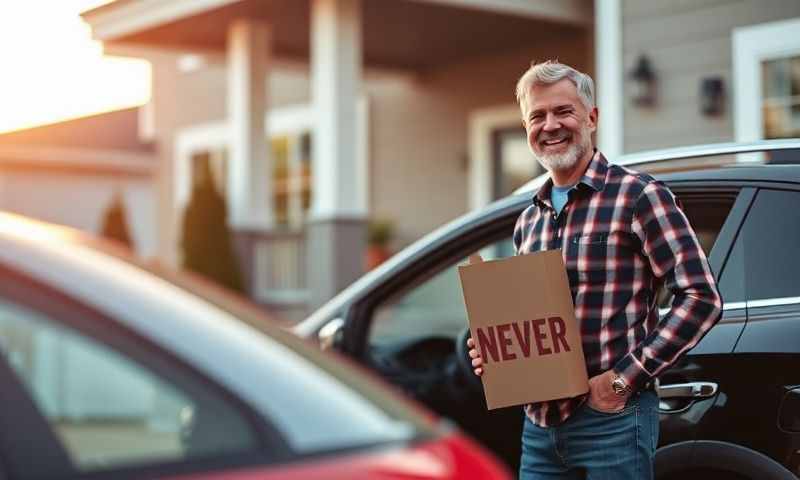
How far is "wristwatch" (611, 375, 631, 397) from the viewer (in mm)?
3037

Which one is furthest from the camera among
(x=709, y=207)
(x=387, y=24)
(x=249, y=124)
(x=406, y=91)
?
(x=406, y=91)

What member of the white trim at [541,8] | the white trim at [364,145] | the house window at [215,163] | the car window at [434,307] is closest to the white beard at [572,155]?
the car window at [434,307]

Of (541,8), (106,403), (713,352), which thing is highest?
(541,8)

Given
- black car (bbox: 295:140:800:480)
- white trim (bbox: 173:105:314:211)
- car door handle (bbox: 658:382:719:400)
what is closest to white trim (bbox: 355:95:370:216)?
white trim (bbox: 173:105:314:211)

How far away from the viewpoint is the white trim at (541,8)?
37.3 feet

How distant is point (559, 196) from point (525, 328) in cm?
37

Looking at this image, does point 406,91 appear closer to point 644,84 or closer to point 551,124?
point 644,84

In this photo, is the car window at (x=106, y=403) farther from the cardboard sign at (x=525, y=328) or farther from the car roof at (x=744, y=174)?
the car roof at (x=744, y=174)

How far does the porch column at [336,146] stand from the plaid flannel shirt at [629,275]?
827 centimetres

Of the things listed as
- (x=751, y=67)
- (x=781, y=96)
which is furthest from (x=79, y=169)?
(x=781, y=96)

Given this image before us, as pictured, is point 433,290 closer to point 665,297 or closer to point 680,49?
point 680,49

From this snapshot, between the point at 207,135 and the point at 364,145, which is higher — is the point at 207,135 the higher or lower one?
the higher one

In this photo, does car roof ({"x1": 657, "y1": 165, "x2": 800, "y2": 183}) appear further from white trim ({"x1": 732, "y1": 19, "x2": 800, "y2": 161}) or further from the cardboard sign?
white trim ({"x1": 732, "y1": 19, "x2": 800, "y2": 161})

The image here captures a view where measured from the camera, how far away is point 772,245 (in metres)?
3.62
